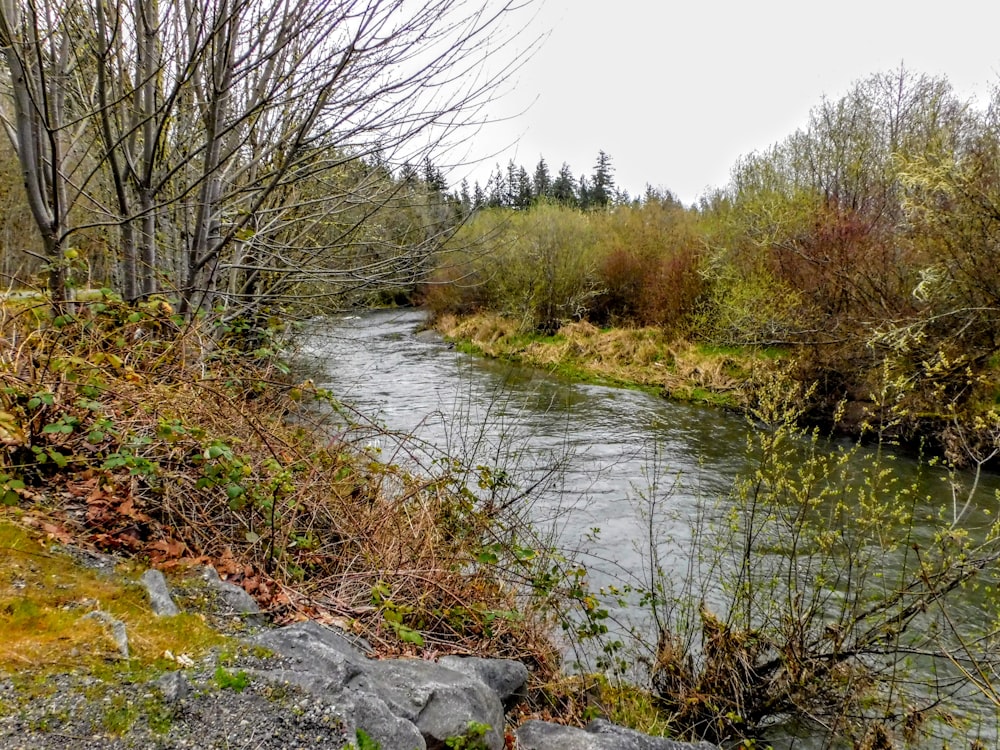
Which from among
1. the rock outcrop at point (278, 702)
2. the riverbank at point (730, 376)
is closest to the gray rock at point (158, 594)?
the rock outcrop at point (278, 702)

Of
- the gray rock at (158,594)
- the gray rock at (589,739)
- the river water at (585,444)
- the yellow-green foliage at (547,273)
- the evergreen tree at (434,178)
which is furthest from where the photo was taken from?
the yellow-green foliage at (547,273)

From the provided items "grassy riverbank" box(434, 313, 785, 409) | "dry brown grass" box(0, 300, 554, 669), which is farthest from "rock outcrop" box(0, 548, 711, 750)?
"grassy riverbank" box(434, 313, 785, 409)

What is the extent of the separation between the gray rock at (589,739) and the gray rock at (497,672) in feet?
0.79

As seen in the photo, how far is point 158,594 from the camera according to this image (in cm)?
242

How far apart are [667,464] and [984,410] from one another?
4.57 metres

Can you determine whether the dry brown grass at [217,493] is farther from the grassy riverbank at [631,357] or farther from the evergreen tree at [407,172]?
the grassy riverbank at [631,357]

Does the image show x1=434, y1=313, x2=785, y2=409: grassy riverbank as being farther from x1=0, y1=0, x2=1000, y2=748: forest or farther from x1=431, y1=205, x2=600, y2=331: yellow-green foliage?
x1=0, y1=0, x2=1000, y2=748: forest

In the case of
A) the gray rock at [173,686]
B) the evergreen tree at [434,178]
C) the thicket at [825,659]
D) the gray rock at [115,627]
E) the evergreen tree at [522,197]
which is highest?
the evergreen tree at [522,197]

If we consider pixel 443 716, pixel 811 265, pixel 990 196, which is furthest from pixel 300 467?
pixel 811 265

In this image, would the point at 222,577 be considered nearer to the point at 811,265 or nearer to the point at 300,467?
the point at 300,467

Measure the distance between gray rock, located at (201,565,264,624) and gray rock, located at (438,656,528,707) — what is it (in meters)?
0.96

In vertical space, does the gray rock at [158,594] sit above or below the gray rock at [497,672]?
above

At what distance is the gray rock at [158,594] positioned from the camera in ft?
7.61

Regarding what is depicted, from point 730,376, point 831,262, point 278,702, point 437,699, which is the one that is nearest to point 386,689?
point 437,699
